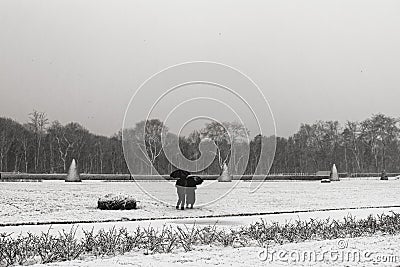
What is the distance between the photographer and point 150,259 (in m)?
9.19

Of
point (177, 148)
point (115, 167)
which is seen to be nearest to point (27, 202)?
point (177, 148)

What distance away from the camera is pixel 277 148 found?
97.5 meters

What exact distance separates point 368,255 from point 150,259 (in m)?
4.04

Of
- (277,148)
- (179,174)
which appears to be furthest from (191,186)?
(277,148)

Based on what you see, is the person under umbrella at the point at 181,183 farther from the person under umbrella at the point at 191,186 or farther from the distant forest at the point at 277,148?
the distant forest at the point at 277,148

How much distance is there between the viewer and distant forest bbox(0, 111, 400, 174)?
3201 inches

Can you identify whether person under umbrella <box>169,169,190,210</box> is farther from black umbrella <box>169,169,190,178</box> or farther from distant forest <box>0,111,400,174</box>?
distant forest <box>0,111,400,174</box>

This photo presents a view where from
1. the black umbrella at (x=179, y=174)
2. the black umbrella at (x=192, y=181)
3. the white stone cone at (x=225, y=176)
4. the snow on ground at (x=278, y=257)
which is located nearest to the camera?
the snow on ground at (x=278, y=257)

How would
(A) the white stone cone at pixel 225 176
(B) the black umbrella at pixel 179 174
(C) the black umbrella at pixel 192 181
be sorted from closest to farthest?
(B) the black umbrella at pixel 179 174 < (C) the black umbrella at pixel 192 181 < (A) the white stone cone at pixel 225 176

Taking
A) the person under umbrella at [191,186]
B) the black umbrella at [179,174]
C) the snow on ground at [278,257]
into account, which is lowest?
the snow on ground at [278,257]

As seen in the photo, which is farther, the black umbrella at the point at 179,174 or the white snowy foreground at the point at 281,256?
the black umbrella at the point at 179,174

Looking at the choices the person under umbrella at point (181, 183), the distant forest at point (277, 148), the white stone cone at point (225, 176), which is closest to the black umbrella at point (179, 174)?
the person under umbrella at point (181, 183)

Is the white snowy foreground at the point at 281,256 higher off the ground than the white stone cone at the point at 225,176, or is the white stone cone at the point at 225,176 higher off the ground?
the white stone cone at the point at 225,176

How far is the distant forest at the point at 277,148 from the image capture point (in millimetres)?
81312
